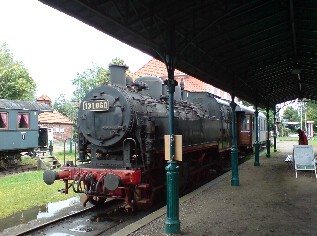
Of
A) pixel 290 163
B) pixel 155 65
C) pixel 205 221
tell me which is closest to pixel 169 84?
pixel 205 221

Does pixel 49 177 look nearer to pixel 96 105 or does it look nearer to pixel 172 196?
pixel 96 105

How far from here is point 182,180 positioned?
9.27 metres

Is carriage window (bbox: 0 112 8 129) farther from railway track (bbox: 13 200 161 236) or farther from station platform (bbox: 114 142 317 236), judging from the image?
station platform (bbox: 114 142 317 236)

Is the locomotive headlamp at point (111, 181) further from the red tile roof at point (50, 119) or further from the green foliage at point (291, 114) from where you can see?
the green foliage at point (291, 114)

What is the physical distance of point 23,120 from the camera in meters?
16.6

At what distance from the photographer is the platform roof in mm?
5668

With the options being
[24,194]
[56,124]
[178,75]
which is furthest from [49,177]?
[56,124]

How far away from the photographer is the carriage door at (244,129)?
19344mm

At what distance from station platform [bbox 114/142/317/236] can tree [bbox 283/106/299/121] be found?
64.4 meters

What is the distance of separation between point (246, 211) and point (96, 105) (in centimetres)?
402

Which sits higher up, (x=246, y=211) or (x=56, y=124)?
(x=56, y=124)

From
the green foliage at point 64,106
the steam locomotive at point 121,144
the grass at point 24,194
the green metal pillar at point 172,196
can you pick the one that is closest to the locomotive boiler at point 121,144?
the steam locomotive at point 121,144

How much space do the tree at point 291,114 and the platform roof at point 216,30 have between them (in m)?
63.4

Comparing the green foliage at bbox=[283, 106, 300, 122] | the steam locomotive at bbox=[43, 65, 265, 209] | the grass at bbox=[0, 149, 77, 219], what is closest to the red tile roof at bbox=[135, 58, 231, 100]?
the grass at bbox=[0, 149, 77, 219]
